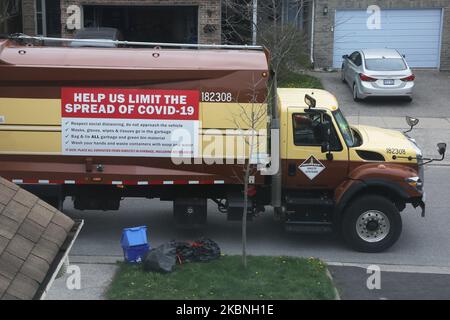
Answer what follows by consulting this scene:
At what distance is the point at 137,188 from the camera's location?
10.9m

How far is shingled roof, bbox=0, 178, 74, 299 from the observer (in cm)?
481

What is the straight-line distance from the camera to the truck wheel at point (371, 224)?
34.4 ft

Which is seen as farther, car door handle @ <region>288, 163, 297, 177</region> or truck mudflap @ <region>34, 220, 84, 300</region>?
car door handle @ <region>288, 163, 297, 177</region>

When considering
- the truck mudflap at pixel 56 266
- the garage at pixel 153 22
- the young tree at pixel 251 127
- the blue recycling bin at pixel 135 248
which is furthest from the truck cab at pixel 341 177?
the garage at pixel 153 22

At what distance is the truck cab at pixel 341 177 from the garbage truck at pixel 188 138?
15mm

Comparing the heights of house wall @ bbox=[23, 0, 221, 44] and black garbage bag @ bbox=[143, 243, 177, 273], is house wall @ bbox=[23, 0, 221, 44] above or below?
above

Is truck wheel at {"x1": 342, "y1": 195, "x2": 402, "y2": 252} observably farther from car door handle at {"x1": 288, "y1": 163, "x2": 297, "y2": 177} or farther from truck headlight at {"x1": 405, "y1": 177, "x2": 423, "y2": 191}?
car door handle at {"x1": 288, "y1": 163, "x2": 297, "y2": 177}

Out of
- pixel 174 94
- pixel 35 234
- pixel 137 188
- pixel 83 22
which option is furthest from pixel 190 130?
pixel 83 22

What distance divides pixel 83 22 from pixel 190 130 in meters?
16.5

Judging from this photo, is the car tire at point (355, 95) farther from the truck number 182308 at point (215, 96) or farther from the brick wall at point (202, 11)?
the truck number 182308 at point (215, 96)

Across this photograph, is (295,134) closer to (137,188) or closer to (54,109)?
(137,188)

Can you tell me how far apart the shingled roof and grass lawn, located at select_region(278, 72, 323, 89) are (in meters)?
17.7

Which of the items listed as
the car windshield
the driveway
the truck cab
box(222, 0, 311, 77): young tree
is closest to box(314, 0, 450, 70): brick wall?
box(222, 0, 311, 77): young tree

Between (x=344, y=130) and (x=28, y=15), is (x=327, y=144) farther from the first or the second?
(x=28, y=15)
